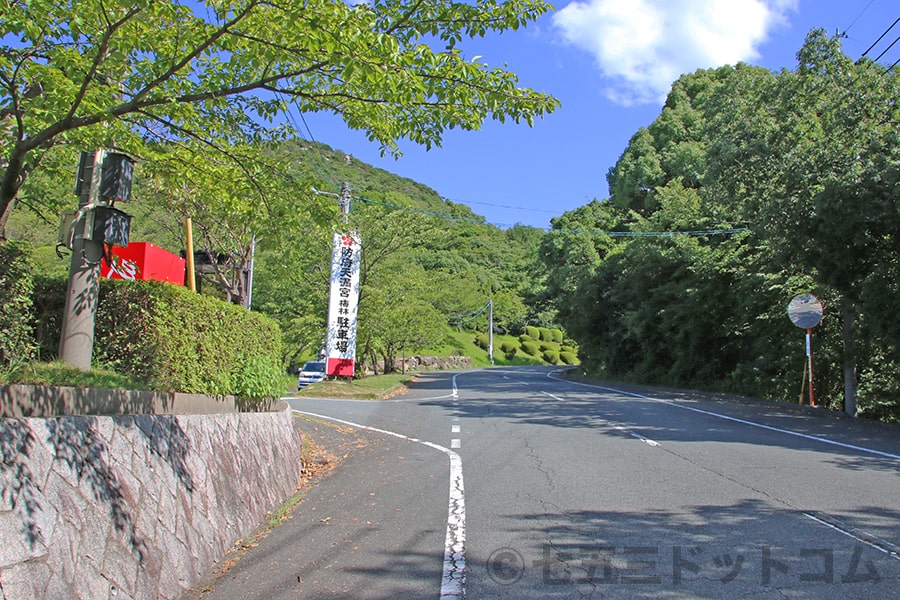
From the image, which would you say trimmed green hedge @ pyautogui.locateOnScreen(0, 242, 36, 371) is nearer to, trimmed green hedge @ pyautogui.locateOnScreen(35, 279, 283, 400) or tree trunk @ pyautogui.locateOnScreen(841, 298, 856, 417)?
trimmed green hedge @ pyautogui.locateOnScreen(35, 279, 283, 400)

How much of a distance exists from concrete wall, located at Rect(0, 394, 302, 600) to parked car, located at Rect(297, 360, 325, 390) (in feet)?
83.0

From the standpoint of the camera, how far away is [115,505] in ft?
13.3

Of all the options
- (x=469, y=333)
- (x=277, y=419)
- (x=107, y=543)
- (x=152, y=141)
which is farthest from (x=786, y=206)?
(x=469, y=333)

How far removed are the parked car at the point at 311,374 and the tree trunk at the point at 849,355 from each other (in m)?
20.6

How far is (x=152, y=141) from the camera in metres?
7.27

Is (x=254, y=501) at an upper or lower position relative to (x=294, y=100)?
lower

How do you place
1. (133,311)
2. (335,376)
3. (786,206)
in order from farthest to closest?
(335,376) < (786,206) < (133,311)

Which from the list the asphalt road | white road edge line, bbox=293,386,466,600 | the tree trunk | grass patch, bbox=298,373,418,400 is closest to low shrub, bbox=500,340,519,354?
grass patch, bbox=298,373,418,400

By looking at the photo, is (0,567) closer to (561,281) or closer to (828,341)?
(828,341)

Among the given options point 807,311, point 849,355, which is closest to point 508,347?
point 807,311

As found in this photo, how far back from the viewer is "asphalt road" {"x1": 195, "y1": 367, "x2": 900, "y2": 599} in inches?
180

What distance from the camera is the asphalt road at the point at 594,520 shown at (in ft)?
15.0

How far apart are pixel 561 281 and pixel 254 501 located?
38424mm

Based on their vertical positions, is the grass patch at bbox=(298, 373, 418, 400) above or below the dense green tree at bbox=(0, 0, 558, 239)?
below
